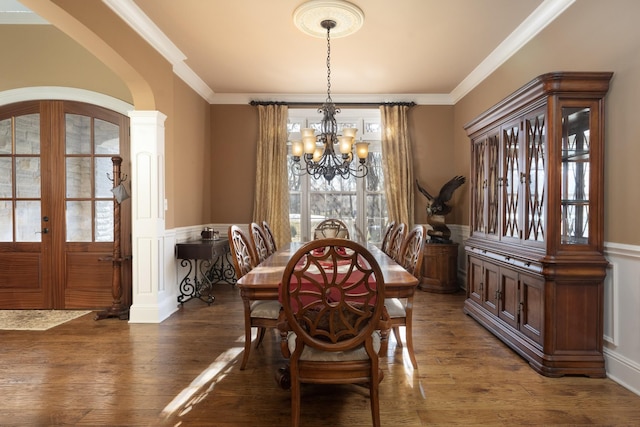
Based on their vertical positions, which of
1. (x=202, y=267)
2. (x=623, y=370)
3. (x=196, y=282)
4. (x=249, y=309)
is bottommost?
(x=623, y=370)

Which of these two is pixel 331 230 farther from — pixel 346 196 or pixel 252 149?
pixel 252 149

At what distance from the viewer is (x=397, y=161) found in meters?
5.27

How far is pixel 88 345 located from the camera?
9.68 feet

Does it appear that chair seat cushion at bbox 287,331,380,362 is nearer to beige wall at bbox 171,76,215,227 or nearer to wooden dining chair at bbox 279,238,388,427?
wooden dining chair at bbox 279,238,388,427

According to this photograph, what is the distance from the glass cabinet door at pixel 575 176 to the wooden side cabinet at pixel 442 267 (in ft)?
7.52

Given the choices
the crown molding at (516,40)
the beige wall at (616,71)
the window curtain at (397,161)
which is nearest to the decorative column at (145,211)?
the window curtain at (397,161)

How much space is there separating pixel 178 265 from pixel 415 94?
4.19m

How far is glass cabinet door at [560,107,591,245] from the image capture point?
2.45 m

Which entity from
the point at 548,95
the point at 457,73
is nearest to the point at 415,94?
the point at 457,73

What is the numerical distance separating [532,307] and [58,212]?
189 inches

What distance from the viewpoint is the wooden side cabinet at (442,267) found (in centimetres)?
471

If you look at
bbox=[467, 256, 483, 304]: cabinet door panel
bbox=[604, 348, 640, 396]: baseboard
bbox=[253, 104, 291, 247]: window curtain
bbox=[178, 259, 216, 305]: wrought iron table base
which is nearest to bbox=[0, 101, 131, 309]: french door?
bbox=[178, 259, 216, 305]: wrought iron table base

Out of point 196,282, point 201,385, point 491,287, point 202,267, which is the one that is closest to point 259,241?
point 201,385

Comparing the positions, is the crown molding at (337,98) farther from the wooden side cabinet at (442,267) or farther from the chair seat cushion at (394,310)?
the chair seat cushion at (394,310)
